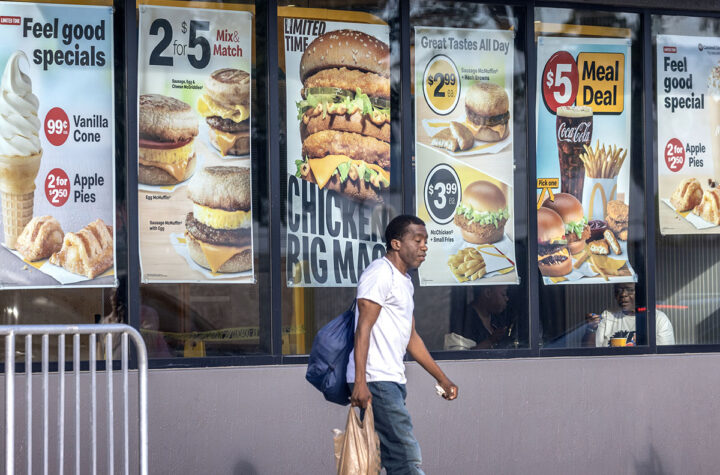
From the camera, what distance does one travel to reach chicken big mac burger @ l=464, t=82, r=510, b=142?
859cm

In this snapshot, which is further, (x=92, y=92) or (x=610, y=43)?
(x=610, y=43)

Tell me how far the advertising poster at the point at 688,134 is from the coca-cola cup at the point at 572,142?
67cm

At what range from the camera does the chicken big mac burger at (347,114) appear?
8.20m

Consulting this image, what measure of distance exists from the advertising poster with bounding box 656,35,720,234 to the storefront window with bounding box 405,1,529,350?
128cm

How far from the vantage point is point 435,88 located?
8.50 meters

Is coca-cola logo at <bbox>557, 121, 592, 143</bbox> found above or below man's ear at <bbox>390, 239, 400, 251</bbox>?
above

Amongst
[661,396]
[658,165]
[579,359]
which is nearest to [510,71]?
[658,165]

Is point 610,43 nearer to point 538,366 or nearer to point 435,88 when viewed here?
point 435,88

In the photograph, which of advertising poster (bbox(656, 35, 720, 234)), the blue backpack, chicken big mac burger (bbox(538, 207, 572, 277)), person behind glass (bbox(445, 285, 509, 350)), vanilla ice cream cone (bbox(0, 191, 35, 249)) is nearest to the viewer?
the blue backpack

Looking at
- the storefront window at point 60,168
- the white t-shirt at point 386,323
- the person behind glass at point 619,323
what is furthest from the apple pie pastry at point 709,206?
the storefront window at point 60,168

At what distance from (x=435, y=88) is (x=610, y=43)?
1.61 meters

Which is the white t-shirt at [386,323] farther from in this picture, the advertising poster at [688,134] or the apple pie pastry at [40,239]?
the advertising poster at [688,134]

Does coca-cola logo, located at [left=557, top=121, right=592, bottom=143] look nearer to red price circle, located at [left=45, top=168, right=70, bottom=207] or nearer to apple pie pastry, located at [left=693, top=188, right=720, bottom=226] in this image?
apple pie pastry, located at [left=693, top=188, right=720, bottom=226]

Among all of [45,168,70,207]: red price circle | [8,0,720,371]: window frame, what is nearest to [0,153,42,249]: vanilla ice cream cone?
[45,168,70,207]: red price circle
